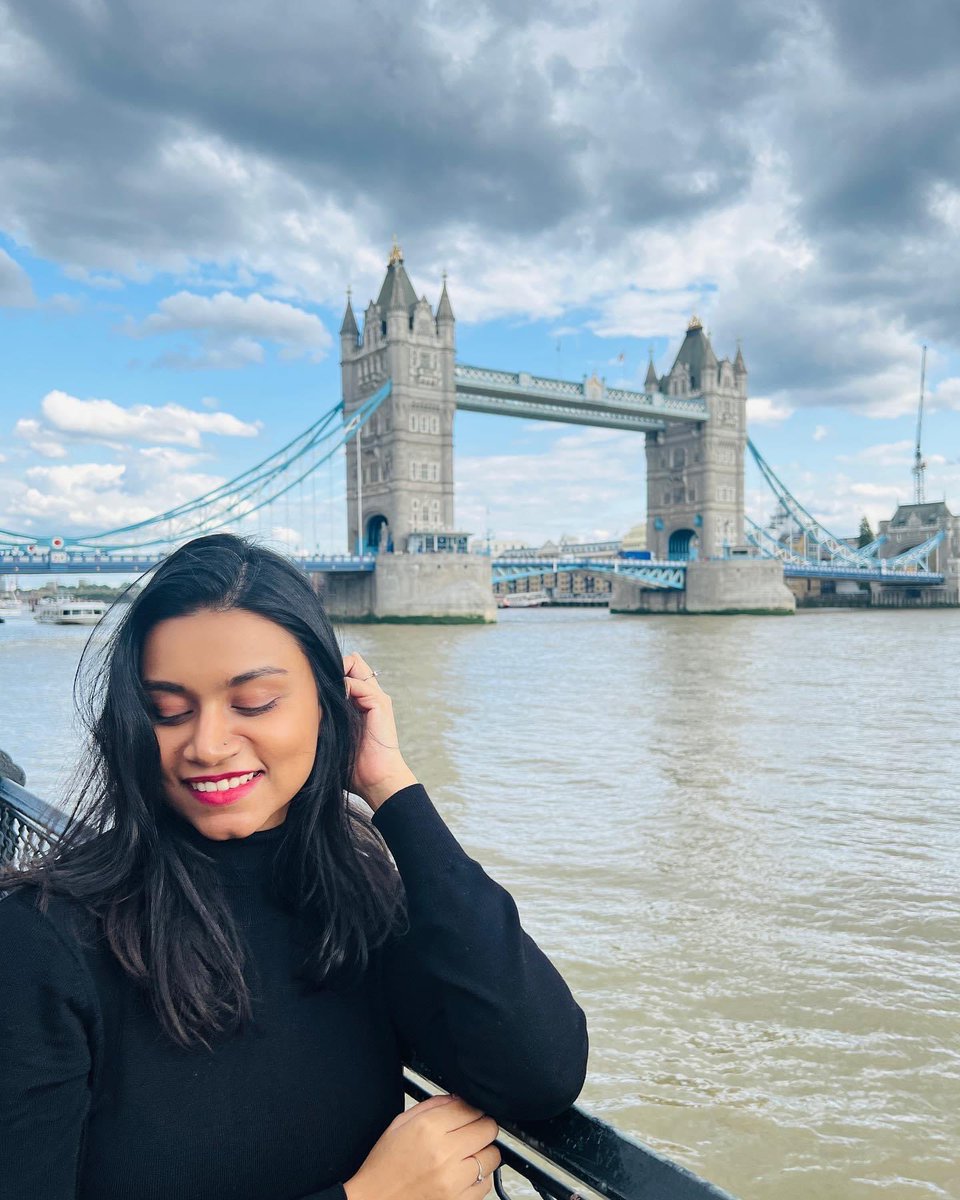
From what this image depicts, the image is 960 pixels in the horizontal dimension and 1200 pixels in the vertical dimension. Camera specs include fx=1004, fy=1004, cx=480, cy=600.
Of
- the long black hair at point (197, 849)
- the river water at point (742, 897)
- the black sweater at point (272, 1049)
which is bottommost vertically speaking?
the river water at point (742, 897)

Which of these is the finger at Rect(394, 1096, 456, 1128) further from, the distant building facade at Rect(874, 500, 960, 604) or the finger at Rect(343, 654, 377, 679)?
the distant building facade at Rect(874, 500, 960, 604)

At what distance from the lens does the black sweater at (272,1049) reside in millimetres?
851

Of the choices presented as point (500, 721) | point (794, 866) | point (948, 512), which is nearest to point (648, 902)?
point (794, 866)

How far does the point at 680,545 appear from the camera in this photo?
49.3m

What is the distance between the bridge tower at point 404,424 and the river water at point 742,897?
25.8m

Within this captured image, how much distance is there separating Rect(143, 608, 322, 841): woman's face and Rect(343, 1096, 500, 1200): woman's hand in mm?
343

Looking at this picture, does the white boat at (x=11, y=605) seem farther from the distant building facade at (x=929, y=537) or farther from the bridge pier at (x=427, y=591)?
the distant building facade at (x=929, y=537)

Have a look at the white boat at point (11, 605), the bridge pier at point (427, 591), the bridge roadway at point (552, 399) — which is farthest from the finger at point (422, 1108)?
the white boat at point (11, 605)

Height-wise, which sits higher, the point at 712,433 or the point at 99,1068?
the point at 712,433

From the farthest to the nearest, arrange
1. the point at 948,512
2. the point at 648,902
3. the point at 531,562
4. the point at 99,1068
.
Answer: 1. the point at 948,512
2. the point at 531,562
3. the point at 648,902
4. the point at 99,1068

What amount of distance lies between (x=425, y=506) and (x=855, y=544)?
139 ft

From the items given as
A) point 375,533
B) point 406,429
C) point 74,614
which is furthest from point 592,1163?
point 375,533

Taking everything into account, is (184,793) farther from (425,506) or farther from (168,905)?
(425,506)

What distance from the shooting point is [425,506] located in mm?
37344
